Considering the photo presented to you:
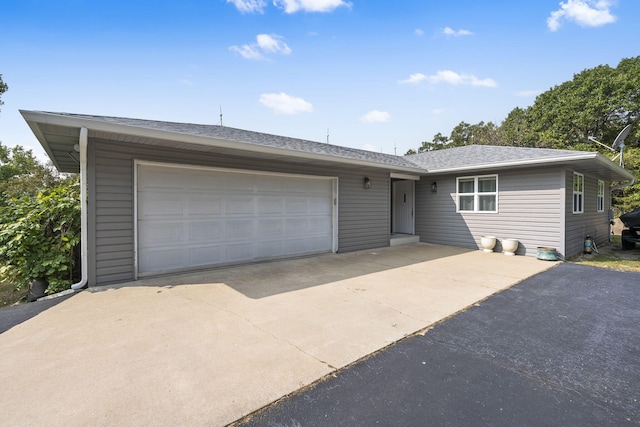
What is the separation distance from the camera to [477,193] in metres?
8.91

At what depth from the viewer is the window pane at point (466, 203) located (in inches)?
358

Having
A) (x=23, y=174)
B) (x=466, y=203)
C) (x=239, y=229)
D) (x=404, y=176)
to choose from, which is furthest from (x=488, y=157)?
(x=23, y=174)

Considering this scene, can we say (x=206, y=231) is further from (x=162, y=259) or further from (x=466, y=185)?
(x=466, y=185)

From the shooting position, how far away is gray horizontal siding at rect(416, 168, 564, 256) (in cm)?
743

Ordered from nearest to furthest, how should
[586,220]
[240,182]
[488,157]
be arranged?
[240,182] < [488,157] < [586,220]

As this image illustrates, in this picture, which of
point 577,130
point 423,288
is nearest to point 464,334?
point 423,288

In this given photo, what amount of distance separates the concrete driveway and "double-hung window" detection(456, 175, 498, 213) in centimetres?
358

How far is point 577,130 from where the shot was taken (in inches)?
834

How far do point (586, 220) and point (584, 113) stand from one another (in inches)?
670

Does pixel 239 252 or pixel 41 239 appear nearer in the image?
pixel 41 239

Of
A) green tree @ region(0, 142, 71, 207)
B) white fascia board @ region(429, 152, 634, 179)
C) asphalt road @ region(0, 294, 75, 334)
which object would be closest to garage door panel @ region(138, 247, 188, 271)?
asphalt road @ region(0, 294, 75, 334)

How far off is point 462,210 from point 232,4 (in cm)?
891

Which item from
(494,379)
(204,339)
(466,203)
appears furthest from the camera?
(466,203)

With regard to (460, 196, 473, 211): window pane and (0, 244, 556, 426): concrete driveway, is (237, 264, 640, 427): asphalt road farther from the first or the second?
(460, 196, 473, 211): window pane
